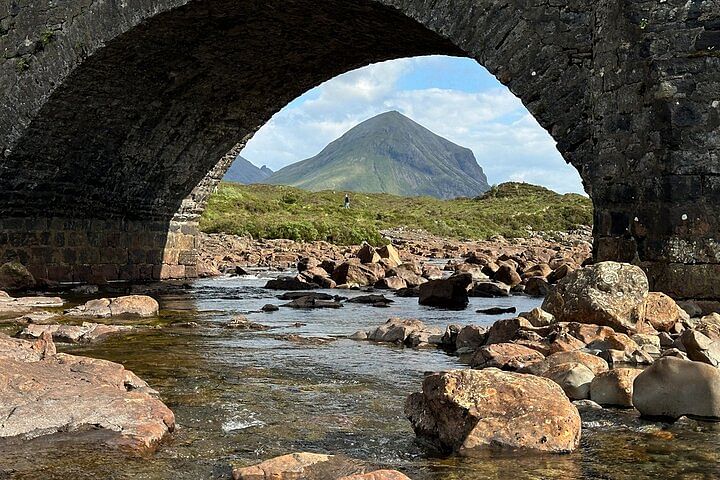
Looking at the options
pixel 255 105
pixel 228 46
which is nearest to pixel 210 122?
pixel 255 105

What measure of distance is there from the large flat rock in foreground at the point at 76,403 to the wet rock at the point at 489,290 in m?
8.52

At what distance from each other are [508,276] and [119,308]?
690cm

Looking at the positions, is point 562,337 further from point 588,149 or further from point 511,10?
point 511,10

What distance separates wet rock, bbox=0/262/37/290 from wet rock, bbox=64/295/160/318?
144 inches

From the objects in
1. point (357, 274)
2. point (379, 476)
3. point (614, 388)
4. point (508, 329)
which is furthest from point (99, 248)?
point (379, 476)

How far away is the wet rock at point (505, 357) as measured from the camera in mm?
5141

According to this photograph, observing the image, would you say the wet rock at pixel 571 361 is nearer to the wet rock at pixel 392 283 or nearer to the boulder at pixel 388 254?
the wet rock at pixel 392 283

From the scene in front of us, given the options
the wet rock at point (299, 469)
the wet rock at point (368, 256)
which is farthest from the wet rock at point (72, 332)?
the wet rock at point (368, 256)

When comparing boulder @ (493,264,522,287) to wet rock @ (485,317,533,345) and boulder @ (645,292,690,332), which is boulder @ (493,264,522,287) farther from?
wet rock @ (485,317,533,345)

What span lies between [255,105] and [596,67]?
24.9 ft

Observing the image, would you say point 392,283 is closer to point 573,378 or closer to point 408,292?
point 408,292

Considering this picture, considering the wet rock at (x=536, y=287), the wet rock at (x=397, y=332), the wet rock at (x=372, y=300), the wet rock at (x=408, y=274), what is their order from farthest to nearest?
the wet rock at (x=408, y=274) < the wet rock at (x=536, y=287) < the wet rock at (x=372, y=300) < the wet rock at (x=397, y=332)

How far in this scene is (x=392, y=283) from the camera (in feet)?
46.4

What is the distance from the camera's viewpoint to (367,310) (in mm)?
10141
